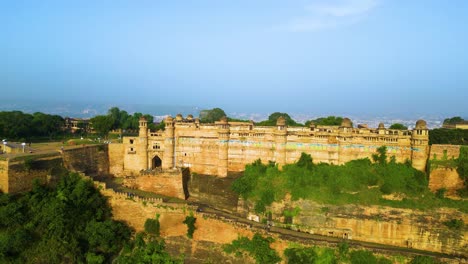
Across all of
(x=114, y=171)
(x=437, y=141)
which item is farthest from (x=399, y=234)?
(x=114, y=171)

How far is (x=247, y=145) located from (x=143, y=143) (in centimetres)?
1128

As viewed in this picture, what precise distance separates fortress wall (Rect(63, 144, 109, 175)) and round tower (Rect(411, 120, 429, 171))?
30.3 m

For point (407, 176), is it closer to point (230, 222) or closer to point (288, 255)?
point (288, 255)

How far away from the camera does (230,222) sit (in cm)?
2833

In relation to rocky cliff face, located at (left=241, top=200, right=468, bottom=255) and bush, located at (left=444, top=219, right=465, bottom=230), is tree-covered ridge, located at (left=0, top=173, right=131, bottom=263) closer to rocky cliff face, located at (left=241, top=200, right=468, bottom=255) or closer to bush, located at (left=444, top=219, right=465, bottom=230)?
rocky cliff face, located at (left=241, top=200, right=468, bottom=255)

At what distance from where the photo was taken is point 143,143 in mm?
39438

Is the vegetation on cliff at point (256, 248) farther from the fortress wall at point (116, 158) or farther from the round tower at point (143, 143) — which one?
the fortress wall at point (116, 158)

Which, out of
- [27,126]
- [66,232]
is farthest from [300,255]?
[27,126]

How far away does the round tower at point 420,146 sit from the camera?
30812 mm

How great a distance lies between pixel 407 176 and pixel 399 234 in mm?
5189

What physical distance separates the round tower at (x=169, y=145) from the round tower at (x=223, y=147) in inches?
201

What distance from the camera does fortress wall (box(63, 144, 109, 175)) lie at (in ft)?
118

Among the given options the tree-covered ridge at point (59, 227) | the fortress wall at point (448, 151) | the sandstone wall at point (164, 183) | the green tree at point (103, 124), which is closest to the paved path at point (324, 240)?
the sandstone wall at point (164, 183)

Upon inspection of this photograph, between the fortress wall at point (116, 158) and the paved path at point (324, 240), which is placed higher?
the fortress wall at point (116, 158)
